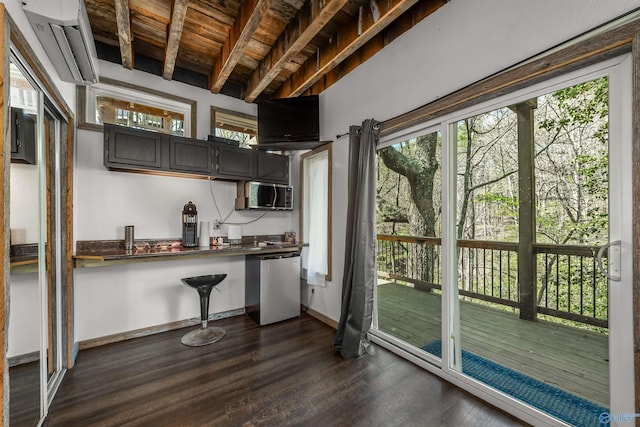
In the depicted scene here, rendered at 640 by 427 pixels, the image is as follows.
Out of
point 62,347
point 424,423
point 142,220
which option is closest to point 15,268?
point 62,347

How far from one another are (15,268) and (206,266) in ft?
6.54

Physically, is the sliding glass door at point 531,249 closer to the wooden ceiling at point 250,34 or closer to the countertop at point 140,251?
the wooden ceiling at point 250,34

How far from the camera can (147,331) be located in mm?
2840

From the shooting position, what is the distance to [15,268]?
131 centimetres

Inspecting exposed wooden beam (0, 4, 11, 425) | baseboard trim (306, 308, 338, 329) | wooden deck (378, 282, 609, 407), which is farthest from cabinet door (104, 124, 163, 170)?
wooden deck (378, 282, 609, 407)

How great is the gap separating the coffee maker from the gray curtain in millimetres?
1861

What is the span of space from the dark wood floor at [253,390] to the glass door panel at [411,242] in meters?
0.34

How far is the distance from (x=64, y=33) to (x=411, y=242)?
2919 mm

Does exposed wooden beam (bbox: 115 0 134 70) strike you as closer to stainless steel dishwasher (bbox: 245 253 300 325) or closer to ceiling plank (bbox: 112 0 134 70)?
ceiling plank (bbox: 112 0 134 70)

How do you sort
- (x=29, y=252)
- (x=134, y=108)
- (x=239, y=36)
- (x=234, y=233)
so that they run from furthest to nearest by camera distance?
1. (x=234, y=233)
2. (x=134, y=108)
3. (x=239, y=36)
4. (x=29, y=252)

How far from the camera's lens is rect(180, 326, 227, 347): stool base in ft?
8.70

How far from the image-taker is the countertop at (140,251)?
226 cm

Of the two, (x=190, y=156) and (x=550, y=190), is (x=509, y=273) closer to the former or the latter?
(x=550, y=190)

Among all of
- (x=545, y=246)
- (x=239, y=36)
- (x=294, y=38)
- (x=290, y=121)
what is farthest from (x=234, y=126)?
(x=545, y=246)
